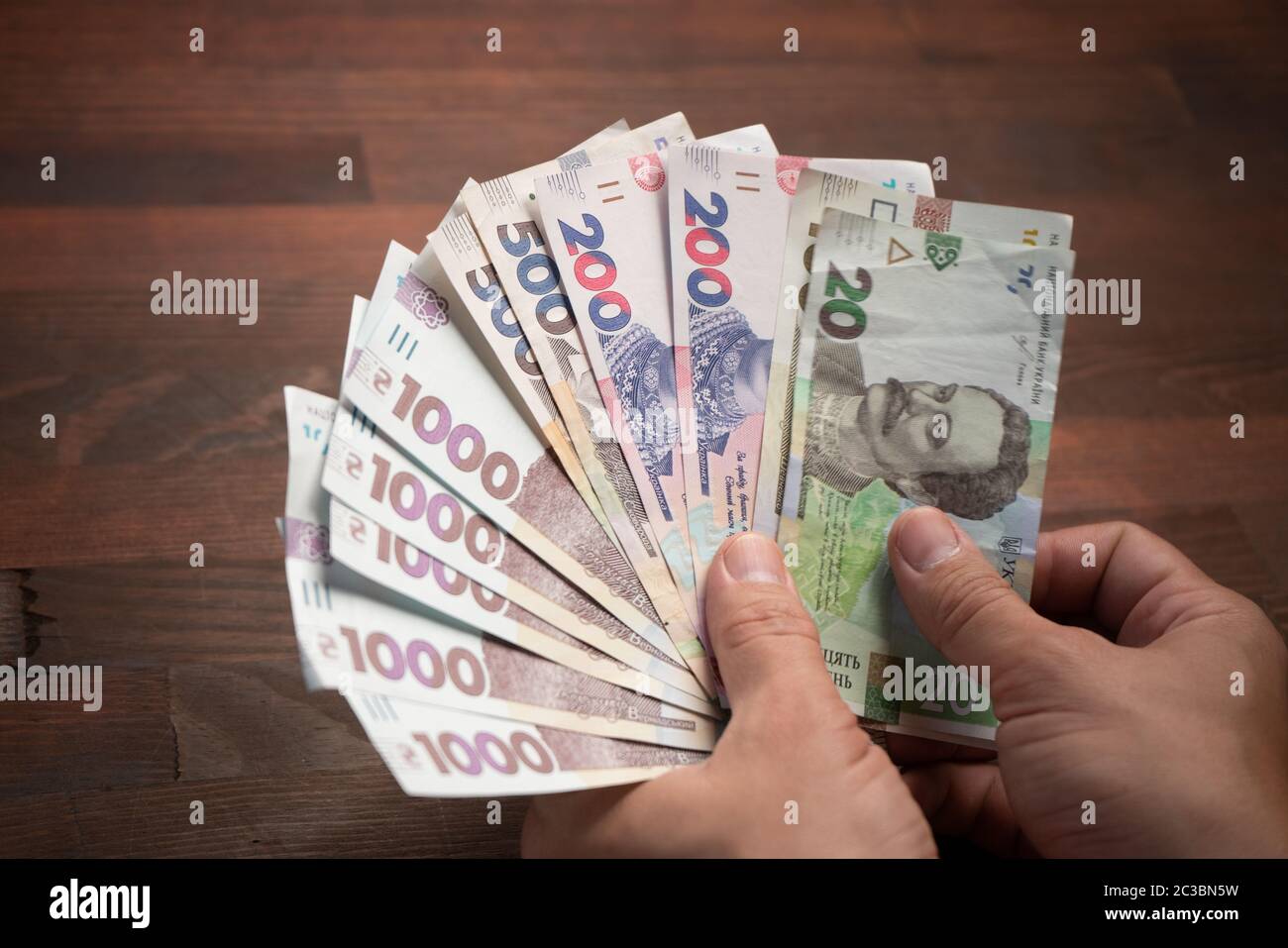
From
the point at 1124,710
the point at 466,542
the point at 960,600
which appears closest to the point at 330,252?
the point at 466,542

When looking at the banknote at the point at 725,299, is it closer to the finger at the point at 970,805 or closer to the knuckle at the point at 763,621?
the knuckle at the point at 763,621

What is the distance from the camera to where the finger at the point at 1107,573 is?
88 cm

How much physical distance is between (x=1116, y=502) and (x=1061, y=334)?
0.97 ft

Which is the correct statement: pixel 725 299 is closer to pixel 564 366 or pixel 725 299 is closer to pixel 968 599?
pixel 564 366

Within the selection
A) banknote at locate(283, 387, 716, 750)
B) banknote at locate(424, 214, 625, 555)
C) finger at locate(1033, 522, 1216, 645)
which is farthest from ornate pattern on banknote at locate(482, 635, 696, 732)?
finger at locate(1033, 522, 1216, 645)

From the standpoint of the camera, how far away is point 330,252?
1139 mm

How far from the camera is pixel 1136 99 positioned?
1.34 m

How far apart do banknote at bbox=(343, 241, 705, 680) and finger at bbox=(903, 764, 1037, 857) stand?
0.84 ft

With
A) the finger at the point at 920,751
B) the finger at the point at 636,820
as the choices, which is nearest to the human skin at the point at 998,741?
the finger at the point at 636,820

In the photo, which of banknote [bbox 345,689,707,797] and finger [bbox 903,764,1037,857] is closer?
banknote [bbox 345,689,707,797]

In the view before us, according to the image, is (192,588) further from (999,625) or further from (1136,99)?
(1136,99)

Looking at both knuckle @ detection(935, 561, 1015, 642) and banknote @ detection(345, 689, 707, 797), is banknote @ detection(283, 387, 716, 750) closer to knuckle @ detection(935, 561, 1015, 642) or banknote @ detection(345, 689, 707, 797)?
banknote @ detection(345, 689, 707, 797)

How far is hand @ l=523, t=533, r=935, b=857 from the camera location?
27.3 inches

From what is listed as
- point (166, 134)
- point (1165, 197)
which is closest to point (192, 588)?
point (166, 134)
